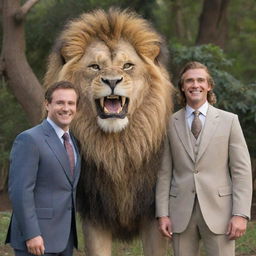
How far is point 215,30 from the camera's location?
13.2 metres

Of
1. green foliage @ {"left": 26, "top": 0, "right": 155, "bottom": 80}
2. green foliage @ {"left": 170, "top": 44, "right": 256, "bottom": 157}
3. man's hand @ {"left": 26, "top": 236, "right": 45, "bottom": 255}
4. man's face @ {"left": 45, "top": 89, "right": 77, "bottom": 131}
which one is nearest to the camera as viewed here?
man's hand @ {"left": 26, "top": 236, "right": 45, "bottom": 255}

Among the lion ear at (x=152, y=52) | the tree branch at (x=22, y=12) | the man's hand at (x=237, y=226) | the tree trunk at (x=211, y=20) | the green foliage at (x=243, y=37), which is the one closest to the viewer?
the man's hand at (x=237, y=226)

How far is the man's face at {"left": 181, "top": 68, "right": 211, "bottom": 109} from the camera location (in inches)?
185

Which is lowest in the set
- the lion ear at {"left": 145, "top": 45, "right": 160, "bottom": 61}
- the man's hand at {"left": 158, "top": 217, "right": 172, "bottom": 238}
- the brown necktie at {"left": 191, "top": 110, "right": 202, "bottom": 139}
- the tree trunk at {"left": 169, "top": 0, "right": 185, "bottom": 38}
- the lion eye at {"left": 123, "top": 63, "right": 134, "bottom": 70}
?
the man's hand at {"left": 158, "top": 217, "right": 172, "bottom": 238}

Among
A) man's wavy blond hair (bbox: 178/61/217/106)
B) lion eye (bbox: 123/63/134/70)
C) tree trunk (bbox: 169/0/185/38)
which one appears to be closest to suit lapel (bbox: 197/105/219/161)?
man's wavy blond hair (bbox: 178/61/217/106)

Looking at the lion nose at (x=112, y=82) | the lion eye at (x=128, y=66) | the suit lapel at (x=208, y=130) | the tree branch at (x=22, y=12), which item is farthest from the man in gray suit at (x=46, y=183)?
the tree branch at (x=22, y=12)

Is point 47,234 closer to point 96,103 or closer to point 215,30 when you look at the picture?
point 96,103

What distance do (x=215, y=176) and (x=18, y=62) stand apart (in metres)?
6.22

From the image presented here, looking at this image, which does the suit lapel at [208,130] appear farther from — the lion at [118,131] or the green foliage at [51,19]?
the green foliage at [51,19]

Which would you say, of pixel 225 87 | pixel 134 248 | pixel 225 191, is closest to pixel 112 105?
pixel 225 191

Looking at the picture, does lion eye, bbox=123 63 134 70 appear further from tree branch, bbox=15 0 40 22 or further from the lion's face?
tree branch, bbox=15 0 40 22

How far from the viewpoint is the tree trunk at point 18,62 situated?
10.2m

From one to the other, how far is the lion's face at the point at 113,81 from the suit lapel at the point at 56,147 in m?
0.60

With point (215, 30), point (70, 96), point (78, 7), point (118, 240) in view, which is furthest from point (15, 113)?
point (70, 96)
